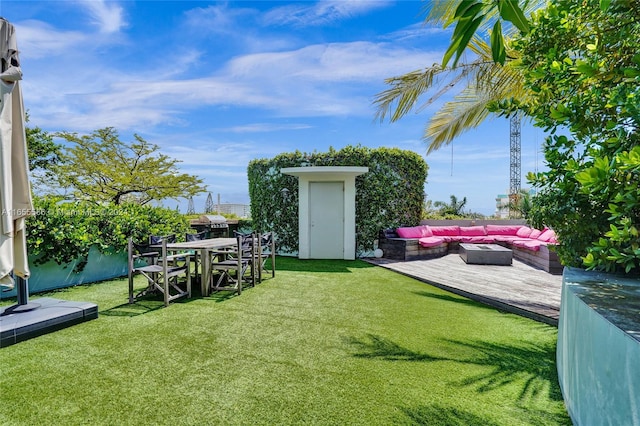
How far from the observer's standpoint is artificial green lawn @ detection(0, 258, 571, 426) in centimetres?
219

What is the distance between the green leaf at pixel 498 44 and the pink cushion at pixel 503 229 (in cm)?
1136

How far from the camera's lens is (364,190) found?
394 inches

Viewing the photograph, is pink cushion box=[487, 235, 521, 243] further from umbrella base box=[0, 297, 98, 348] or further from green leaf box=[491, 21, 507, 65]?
umbrella base box=[0, 297, 98, 348]

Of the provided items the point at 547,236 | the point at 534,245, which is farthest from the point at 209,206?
the point at 547,236

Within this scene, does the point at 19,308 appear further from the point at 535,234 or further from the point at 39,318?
the point at 535,234

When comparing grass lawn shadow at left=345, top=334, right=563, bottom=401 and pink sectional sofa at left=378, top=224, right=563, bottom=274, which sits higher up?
pink sectional sofa at left=378, top=224, right=563, bottom=274

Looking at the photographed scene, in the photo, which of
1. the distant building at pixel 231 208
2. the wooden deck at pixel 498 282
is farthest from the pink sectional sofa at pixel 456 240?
the distant building at pixel 231 208

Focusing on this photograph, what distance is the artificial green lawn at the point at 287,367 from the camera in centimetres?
219

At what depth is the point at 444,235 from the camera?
1094 centimetres

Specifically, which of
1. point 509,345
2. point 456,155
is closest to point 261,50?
point 456,155

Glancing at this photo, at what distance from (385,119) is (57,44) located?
6789mm

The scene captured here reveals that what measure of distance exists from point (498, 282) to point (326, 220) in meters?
4.95

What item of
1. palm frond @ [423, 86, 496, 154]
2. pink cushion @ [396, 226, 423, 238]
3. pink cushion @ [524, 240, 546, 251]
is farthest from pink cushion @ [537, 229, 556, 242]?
palm frond @ [423, 86, 496, 154]

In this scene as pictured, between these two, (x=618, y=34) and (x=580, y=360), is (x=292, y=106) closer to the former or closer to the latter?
(x=618, y=34)
